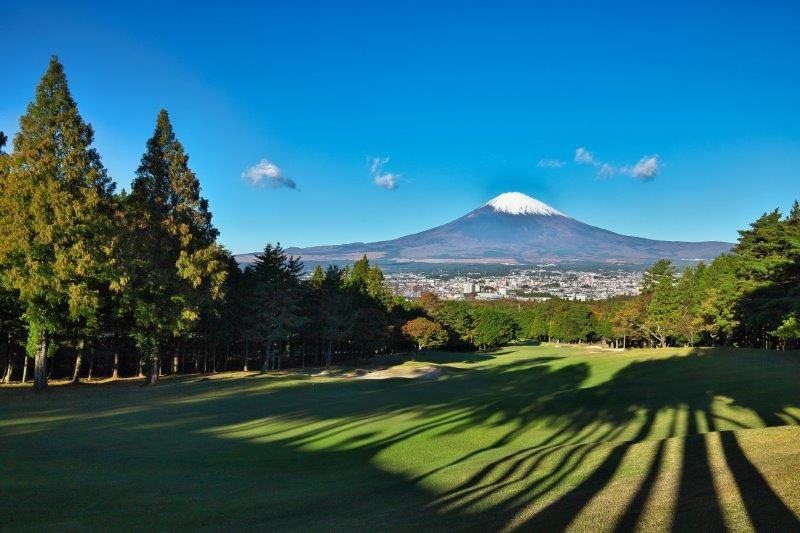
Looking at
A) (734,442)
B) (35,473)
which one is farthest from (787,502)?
(35,473)

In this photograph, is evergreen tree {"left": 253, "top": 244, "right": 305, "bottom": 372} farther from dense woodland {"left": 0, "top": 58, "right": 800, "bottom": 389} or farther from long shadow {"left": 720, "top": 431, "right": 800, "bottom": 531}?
long shadow {"left": 720, "top": 431, "right": 800, "bottom": 531}

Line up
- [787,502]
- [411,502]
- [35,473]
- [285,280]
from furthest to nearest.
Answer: [285,280], [35,473], [411,502], [787,502]

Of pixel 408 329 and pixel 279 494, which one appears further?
pixel 408 329

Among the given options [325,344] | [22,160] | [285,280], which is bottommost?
[325,344]

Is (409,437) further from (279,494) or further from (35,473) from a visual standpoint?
(35,473)

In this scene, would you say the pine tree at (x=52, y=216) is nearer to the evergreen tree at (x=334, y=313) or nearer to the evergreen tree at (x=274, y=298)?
the evergreen tree at (x=274, y=298)

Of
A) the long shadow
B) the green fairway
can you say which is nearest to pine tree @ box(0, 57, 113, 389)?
the green fairway
